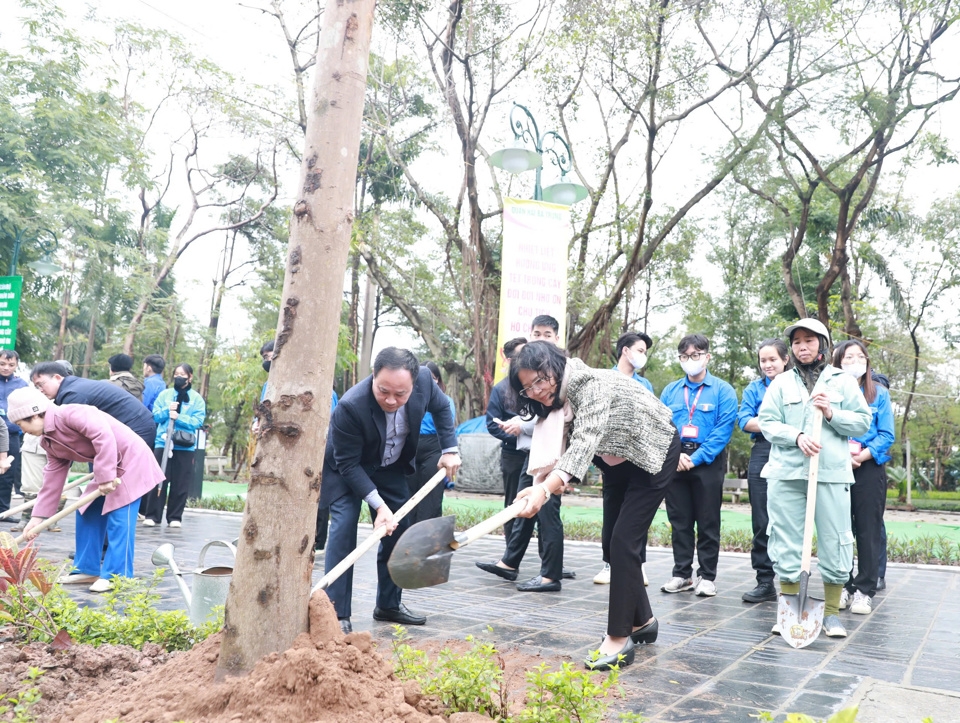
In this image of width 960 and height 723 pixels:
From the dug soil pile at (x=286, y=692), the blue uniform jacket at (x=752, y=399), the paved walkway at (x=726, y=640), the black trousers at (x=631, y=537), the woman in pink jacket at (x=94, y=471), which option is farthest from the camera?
the blue uniform jacket at (x=752, y=399)

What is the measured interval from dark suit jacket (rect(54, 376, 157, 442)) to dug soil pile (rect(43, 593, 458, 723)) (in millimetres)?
4083

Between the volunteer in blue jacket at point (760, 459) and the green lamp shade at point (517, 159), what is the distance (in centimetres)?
657

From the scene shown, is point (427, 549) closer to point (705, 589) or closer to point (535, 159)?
point (705, 589)

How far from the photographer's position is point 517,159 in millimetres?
12195

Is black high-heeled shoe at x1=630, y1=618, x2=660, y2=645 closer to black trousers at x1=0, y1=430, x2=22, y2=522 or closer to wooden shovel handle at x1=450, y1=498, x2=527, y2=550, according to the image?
wooden shovel handle at x1=450, y1=498, x2=527, y2=550

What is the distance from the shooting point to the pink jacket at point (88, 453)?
18.0 feet

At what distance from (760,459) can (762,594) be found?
1060 mm

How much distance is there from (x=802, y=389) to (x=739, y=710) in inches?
98.4

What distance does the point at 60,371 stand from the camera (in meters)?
7.13

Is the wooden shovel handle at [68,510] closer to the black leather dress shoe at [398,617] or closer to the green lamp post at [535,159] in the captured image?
the black leather dress shoe at [398,617]

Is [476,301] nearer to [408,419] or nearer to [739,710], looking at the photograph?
[408,419]

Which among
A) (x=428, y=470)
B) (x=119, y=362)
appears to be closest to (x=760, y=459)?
(x=428, y=470)

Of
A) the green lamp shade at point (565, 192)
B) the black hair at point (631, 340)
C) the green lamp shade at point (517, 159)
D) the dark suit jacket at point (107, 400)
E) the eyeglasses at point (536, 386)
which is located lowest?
the dark suit jacket at point (107, 400)

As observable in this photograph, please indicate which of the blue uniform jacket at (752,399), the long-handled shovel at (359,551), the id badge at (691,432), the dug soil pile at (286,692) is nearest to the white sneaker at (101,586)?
the long-handled shovel at (359,551)
